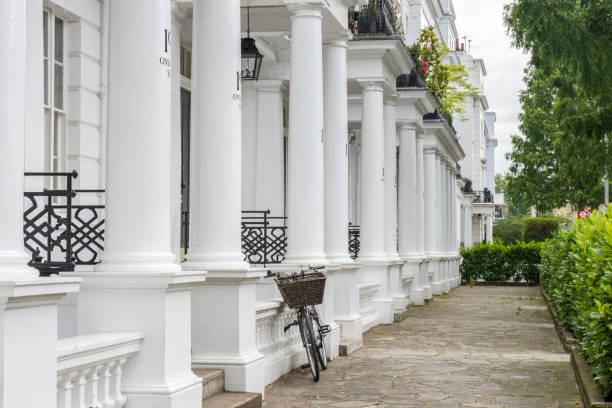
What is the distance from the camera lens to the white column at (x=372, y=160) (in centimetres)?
1697

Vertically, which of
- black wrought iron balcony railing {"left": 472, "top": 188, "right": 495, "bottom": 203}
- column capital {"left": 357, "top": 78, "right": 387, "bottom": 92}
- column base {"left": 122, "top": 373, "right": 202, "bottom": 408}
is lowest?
column base {"left": 122, "top": 373, "right": 202, "bottom": 408}

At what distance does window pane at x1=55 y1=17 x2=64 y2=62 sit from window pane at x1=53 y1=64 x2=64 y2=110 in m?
0.12

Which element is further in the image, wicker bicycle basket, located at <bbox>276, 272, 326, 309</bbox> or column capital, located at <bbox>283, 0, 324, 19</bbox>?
column capital, located at <bbox>283, 0, 324, 19</bbox>

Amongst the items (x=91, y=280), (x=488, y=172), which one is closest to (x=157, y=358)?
(x=91, y=280)

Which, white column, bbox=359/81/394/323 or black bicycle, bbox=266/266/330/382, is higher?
white column, bbox=359/81/394/323

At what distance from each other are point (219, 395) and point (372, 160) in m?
9.23

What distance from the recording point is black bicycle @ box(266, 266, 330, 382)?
10188 mm

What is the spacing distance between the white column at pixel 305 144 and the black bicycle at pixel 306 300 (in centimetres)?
85

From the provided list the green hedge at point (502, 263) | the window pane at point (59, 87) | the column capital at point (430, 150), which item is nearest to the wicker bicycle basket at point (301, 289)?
the window pane at point (59, 87)

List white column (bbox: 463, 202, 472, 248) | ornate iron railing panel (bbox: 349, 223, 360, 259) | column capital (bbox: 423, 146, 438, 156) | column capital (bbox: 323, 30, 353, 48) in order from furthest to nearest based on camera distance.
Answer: white column (bbox: 463, 202, 472, 248), column capital (bbox: 423, 146, 438, 156), ornate iron railing panel (bbox: 349, 223, 360, 259), column capital (bbox: 323, 30, 353, 48)

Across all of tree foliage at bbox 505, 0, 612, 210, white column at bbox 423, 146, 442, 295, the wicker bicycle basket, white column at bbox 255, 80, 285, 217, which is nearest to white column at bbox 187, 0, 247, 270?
the wicker bicycle basket

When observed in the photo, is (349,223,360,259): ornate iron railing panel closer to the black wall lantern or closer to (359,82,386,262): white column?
(359,82,386,262): white column

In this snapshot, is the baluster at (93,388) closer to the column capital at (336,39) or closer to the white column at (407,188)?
the column capital at (336,39)

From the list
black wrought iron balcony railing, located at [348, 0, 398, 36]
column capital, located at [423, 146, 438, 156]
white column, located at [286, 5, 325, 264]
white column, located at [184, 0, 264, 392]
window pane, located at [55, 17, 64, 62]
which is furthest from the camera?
column capital, located at [423, 146, 438, 156]
